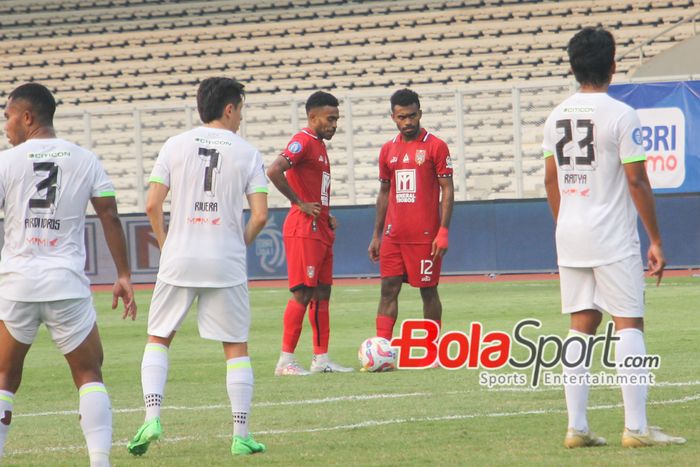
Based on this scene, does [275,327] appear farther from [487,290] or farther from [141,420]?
[141,420]

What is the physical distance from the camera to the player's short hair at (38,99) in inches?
247

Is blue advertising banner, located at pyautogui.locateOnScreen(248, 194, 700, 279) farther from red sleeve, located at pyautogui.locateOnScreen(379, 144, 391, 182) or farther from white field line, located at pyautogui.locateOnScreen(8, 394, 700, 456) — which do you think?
white field line, located at pyautogui.locateOnScreen(8, 394, 700, 456)

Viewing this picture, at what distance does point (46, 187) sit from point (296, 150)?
16.2 feet

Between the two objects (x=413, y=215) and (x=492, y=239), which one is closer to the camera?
(x=413, y=215)

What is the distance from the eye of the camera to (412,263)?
11352 mm

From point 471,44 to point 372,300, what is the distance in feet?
43.3

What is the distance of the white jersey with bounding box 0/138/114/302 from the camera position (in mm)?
6188

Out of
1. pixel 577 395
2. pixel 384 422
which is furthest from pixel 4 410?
pixel 577 395

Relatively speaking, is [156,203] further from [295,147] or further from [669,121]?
[669,121]

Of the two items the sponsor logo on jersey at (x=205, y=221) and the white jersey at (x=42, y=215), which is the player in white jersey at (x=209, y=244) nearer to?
the sponsor logo on jersey at (x=205, y=221)

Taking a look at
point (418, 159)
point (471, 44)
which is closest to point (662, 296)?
point (418, 159)

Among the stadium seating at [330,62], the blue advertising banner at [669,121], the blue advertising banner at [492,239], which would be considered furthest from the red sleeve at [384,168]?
→ the stadium seating at [330,62]

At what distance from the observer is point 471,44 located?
3083 centimetres

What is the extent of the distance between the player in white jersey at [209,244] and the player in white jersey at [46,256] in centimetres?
90
